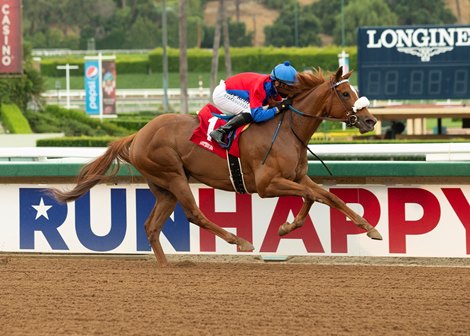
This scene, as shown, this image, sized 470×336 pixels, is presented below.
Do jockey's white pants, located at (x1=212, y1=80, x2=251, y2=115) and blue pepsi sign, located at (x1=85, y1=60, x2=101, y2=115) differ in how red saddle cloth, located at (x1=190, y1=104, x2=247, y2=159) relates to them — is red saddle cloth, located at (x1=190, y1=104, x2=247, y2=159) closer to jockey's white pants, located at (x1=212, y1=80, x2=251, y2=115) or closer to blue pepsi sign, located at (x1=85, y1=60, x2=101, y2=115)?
jockey's white pants, located at (x1=212, y1=80, x2=251, y2=115)

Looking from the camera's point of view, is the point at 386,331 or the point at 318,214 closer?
the point at 386,331

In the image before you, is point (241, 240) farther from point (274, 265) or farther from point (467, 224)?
point (467, 224)

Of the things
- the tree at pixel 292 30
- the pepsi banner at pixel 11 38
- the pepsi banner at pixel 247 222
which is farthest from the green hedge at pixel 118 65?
the pepsi banner at pixel 247 222

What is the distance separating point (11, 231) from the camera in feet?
33.7

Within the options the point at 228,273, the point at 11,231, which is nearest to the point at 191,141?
the point at 228,273

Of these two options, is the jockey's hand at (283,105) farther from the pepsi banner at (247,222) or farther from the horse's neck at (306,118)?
the pepsi banner at (247,222)

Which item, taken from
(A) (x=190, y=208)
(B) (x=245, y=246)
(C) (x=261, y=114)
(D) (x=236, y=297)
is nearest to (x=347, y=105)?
(C) (x=261, y=114)

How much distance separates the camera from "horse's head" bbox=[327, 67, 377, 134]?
28.9ft

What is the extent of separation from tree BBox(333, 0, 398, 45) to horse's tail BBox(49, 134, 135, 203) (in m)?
70.1

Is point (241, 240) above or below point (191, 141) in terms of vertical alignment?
below

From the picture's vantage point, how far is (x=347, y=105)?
29.3ft

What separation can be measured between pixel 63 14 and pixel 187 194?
83.8 m

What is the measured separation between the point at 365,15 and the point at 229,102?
72090 mm

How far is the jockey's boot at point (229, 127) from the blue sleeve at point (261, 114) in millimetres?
55
